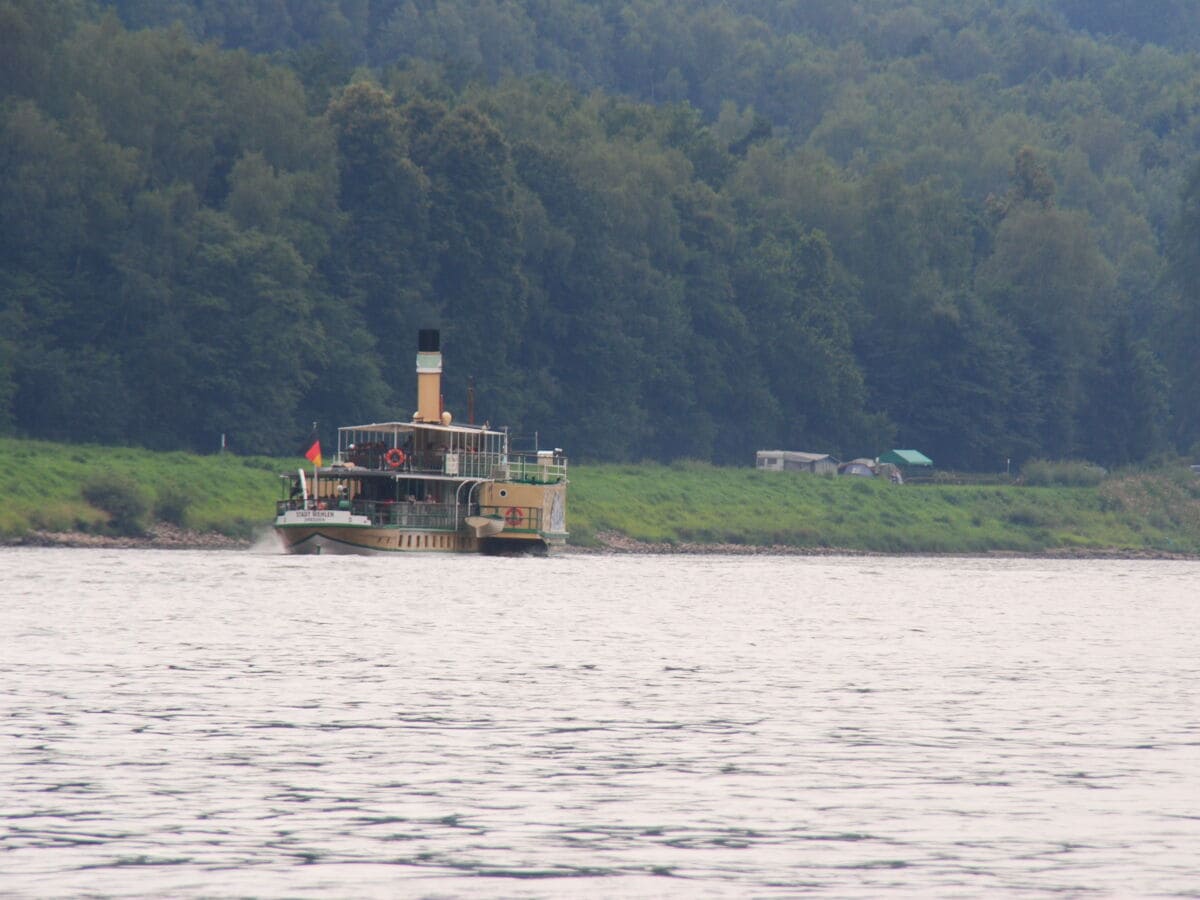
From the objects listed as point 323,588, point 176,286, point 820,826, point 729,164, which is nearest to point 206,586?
point 323,588

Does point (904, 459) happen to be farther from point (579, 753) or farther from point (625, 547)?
point (579, 753)

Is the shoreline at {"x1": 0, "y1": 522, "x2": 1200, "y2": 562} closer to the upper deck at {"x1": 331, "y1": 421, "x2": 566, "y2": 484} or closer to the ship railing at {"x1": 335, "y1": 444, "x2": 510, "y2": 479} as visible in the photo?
the upper deck at {"x1": 331, "y1": 421, "x2": 566, "y2": 484}

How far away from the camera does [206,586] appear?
66.6m

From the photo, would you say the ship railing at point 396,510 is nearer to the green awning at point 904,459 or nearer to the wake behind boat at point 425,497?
the wake behind boat at point 425,497

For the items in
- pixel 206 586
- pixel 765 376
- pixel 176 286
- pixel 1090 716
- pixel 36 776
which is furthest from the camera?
pixel 765 376

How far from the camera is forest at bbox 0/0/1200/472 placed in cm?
12556

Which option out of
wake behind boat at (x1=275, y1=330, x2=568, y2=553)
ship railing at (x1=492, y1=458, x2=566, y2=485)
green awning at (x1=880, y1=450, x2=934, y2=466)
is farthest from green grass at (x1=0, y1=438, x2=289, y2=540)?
green awning at (x1=880, y1=450, x2=934, y2=466)

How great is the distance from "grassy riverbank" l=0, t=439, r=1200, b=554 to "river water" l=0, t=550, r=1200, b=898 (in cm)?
3998

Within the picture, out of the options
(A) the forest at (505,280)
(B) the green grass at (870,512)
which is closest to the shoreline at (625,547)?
(B) the green grass at (870,512)

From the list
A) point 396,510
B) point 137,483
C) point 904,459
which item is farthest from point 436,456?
point 904,459

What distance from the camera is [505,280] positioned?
483ft

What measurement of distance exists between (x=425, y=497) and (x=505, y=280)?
56.2 metres

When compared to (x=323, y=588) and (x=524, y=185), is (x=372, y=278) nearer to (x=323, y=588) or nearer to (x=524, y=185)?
(x=524, y=185)

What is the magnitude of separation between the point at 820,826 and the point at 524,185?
5311 inches
